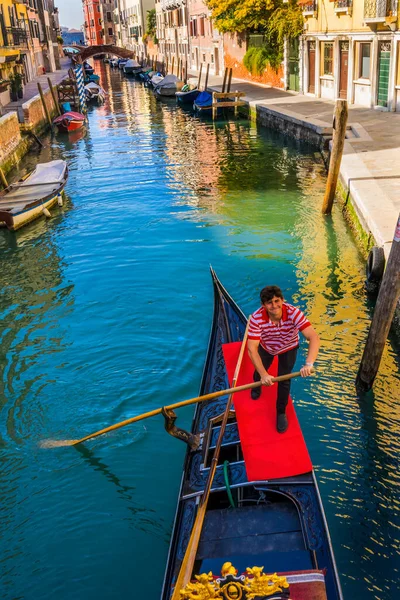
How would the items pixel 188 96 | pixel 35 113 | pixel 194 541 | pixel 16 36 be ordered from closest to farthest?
pixel 194 541 < pixel 35 113 < pixel 188 96 < pixel 16 36

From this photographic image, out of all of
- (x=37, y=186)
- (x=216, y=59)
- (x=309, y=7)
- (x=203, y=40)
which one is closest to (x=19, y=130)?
(x=37, y=186)

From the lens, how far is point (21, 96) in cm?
2819

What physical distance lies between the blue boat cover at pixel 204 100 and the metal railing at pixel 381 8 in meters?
9.80

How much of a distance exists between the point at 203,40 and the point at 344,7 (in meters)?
21.5

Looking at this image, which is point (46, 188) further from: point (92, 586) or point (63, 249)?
point (92, 586)

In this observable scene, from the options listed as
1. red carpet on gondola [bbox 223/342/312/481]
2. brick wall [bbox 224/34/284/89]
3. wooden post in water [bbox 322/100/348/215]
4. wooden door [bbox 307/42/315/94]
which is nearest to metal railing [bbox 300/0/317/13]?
wooden door [bbox 307/42/315/94]

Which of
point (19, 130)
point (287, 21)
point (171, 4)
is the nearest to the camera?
point (19, 130)

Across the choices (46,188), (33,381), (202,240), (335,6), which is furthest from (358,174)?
(335,6)

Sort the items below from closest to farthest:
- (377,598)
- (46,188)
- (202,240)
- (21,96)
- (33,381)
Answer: (377,598) < (33,381) < (202,240) < (46,188) < (21,96)

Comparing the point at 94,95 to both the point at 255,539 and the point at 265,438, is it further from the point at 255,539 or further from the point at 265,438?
the point at 255,539

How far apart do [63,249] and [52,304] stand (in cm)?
247

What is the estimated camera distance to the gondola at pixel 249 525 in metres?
3.09

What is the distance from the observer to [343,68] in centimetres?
2111

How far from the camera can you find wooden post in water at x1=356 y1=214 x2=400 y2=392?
5.24 m
